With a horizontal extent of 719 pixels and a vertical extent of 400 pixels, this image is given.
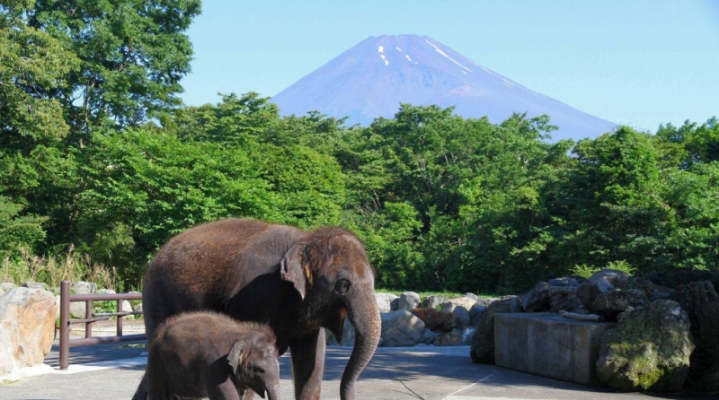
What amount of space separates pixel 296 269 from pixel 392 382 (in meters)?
4.74

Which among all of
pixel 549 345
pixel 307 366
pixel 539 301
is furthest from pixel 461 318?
pixel 307 366

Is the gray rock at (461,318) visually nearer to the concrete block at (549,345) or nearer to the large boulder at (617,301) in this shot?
the concrete block at (549,345)

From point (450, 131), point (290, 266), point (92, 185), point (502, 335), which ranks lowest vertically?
point (502, 335)

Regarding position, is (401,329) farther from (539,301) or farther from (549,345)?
(549,345)

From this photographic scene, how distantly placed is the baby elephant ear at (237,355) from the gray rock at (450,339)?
15.4m

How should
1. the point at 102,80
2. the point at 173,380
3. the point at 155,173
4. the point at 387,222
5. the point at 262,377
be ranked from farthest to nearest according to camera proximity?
1. the point at 387,222
2. the point at 102,80
3. the point at 155,173
4. the point at 173,380
5. the point at 262,377

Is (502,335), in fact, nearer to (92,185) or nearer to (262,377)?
(262,377)

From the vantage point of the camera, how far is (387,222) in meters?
40.2

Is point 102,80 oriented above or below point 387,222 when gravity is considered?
above

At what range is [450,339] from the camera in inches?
817

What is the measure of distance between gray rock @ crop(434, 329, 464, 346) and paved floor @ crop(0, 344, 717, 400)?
7.89 metres

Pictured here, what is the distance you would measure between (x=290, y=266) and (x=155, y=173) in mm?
23029

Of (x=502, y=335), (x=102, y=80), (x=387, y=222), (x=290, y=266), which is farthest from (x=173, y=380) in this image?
(x=387, y=222)

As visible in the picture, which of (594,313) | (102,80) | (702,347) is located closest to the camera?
(702,347)
